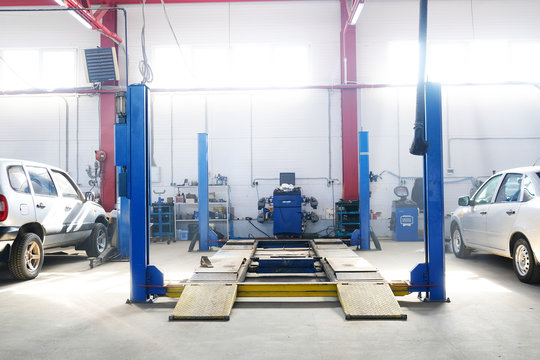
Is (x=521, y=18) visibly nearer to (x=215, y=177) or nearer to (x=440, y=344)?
(x=215, y=177)

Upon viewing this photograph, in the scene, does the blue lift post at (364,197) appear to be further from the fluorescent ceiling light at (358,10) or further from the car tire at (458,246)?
the fluorescent ceiling light at (358,10)

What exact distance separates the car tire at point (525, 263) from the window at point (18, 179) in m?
6.55

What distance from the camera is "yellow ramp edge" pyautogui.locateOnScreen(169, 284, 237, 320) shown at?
3.67 meters

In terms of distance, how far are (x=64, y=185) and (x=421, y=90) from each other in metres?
5.93

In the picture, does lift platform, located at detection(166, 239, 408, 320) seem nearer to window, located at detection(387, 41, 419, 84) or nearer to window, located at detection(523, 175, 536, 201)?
window, located at detection(523, 175, 536, 201)

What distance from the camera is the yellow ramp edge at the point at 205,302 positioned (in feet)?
12.0

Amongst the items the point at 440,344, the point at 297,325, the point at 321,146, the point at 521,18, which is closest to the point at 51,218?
the point at 297,325

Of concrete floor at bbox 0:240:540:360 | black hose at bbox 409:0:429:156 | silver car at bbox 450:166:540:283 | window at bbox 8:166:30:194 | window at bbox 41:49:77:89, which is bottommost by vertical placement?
Answer: concrete floor at bbox 0:240:540:360

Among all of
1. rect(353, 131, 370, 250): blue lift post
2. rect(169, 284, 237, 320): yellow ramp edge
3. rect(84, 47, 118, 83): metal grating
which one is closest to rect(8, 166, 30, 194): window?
rect(169, 284, 237, 320): yellow ramp edge

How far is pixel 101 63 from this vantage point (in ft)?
37.1

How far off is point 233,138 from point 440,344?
30.7 ft

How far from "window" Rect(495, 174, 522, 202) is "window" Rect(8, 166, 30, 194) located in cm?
659

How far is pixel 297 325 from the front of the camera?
3500 millimetres

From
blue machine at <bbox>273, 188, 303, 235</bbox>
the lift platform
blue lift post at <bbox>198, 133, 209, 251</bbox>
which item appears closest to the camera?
the lift platform
